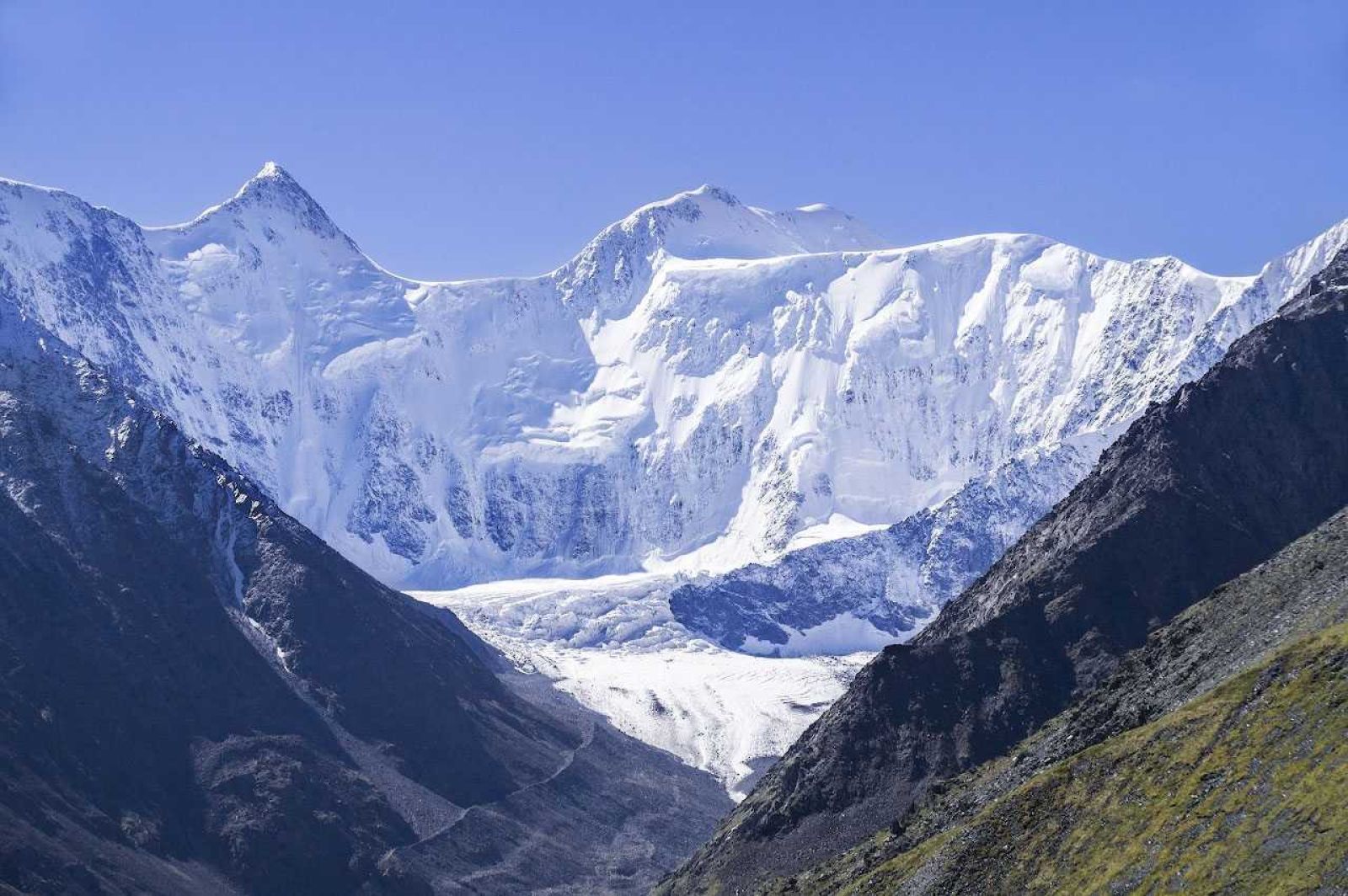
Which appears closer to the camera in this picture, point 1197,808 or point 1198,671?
point 1197,808

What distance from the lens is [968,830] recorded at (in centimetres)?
17325

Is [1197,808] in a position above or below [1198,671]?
below

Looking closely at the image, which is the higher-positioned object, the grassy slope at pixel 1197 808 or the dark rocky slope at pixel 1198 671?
the dark rocky slope at pixel 1198 671

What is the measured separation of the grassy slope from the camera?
13425 cm

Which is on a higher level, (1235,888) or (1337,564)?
(1337,564)

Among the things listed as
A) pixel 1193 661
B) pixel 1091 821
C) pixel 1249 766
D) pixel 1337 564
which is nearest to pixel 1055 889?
pixel 1091 821

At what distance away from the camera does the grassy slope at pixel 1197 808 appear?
440 ft

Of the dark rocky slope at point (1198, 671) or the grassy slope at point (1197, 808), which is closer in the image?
the grassy slope at point (1197, 808)

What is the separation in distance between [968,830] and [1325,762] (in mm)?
41330

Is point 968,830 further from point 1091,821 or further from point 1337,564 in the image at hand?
point 1337,564

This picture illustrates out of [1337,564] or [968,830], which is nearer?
[968,830]

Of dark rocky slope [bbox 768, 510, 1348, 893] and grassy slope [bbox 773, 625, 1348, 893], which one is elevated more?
dark rocky slope [bbox 768, 510, 1348, 893]

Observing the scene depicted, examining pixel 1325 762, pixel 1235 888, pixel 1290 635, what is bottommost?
pixel 1235 888

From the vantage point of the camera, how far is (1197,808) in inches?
5827
